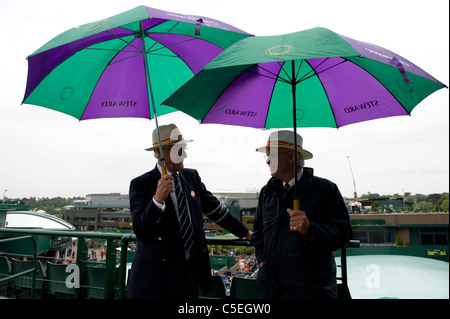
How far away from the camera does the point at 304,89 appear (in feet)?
9.45

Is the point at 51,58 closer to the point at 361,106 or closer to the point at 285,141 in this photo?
the point at 285,141

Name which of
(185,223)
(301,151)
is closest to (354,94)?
(301,151)

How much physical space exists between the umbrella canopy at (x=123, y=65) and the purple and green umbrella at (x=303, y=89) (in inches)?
15.9

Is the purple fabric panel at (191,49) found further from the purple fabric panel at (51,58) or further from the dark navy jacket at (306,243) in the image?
the dark navy jacket at (306,243)

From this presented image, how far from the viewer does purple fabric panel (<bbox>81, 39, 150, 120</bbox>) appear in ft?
8.87

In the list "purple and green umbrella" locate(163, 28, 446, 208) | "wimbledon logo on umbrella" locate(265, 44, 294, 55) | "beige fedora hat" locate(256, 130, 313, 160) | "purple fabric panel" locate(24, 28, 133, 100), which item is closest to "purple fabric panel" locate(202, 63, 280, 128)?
"purple and green umbrella" locate(163, 28, 446, 208)

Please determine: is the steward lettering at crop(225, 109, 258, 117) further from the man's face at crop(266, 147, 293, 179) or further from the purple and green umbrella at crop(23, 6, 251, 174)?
the man's face at crop(266, 147, 293, 179)

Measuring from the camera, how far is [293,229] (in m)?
1.74

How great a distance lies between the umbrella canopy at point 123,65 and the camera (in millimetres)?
2379

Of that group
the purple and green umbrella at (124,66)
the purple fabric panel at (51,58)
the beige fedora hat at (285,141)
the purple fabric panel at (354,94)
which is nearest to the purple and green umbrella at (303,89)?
the purple fabric panel at (354,94)
